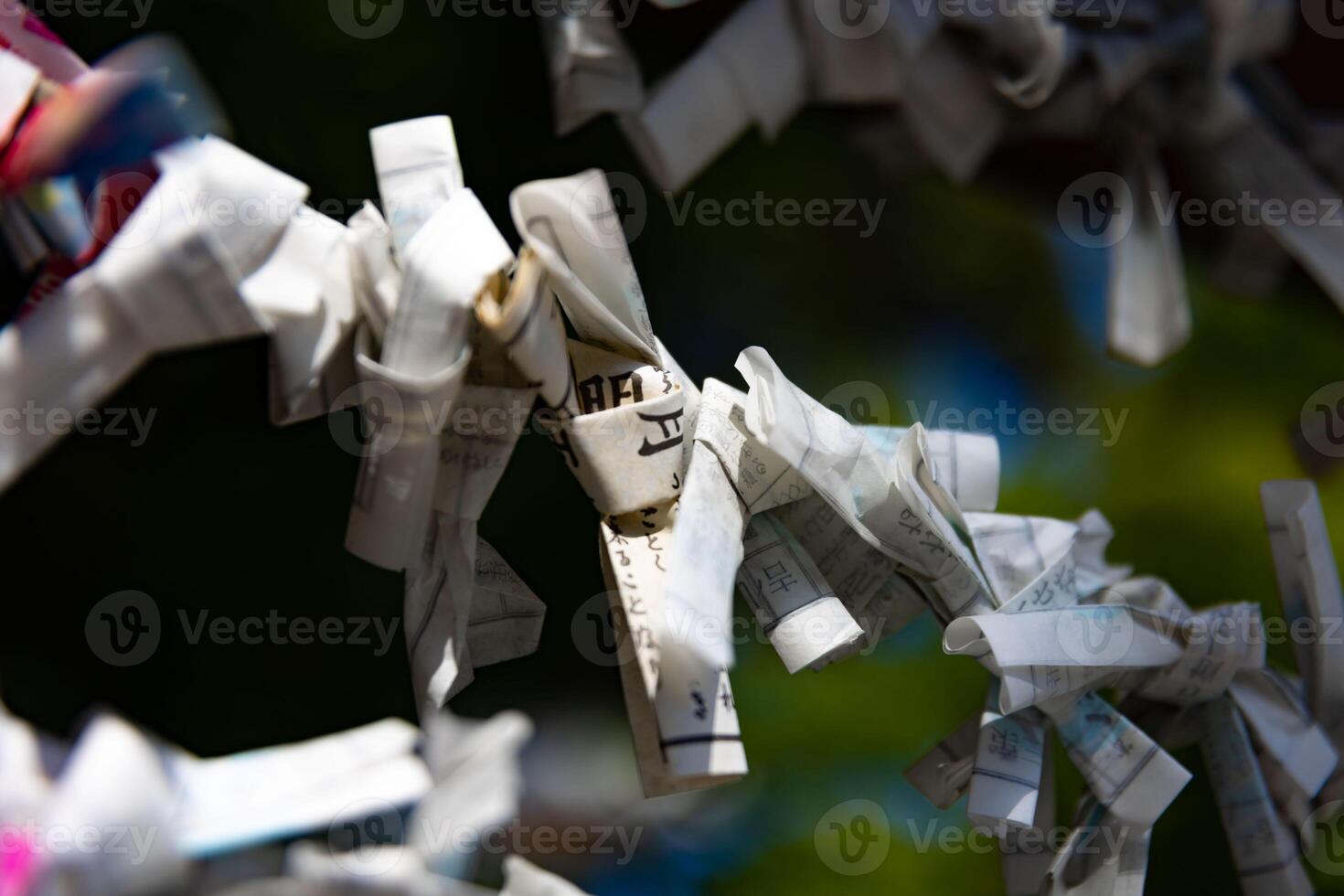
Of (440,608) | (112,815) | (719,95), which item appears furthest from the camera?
(719,95)

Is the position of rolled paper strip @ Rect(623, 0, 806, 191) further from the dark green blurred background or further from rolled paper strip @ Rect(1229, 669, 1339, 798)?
rolled paper strip @ Rect(1229, 669, 1339, 798)

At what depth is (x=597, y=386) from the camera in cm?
31

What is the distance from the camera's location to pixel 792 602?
0.31m

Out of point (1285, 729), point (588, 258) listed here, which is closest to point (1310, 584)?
point (1285, 729)

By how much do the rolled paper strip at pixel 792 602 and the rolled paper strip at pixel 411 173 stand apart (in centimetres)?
13

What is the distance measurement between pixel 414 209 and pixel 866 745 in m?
0.31

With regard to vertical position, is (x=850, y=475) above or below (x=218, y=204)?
below

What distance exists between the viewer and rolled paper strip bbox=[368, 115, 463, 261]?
29 cm

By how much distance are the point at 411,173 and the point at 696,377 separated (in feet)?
0.64

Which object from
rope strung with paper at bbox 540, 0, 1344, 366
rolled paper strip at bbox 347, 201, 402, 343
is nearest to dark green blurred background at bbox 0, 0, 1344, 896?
rope strung with paper at bbox 540, 0, 1344, 366

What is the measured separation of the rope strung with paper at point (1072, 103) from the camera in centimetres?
43

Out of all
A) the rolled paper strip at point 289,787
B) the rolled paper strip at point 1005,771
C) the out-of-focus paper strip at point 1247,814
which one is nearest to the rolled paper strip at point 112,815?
the rolled paper strip at point 289,787

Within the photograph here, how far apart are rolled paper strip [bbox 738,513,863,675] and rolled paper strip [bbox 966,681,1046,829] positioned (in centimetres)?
6

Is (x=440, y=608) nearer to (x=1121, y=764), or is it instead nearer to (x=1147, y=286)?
(x=1121, y=764)
